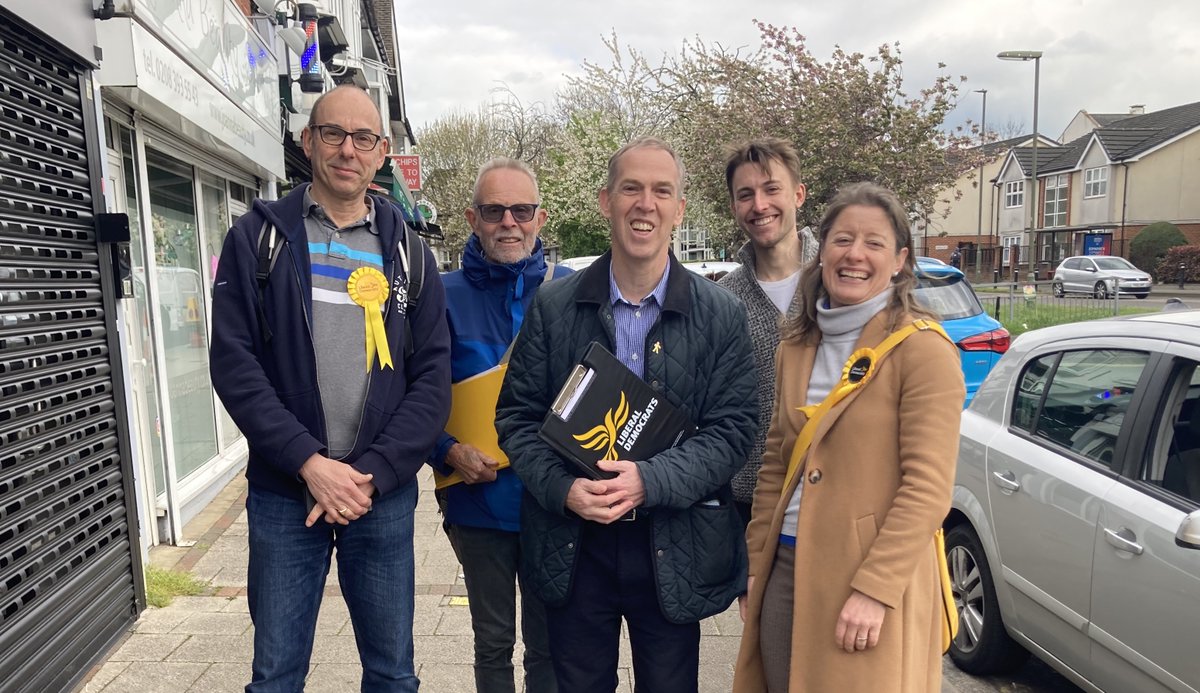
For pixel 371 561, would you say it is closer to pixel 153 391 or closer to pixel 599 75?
pixel 153 391

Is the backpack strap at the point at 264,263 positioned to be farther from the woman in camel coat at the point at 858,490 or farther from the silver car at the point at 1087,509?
the silver car at the point at 1087,509

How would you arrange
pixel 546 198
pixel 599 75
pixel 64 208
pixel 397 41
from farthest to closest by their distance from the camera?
pixel 397 41
pixel 546 198
pixel 599 75
pixel 64 208

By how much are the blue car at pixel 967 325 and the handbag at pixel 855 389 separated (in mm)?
5138

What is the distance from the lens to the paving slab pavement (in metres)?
3.46

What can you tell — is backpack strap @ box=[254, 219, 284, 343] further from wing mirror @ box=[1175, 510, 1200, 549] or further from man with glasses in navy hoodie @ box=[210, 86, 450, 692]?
wing mirror @ box=[1175, 510, 1200, 549]

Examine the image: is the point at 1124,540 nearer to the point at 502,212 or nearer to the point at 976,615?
the point at 976,615

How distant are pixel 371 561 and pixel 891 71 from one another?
49.9 ft

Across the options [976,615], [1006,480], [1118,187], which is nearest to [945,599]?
[1006,480]

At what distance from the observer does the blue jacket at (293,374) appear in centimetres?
213

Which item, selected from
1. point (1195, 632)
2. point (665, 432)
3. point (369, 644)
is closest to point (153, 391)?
point (369, 644)

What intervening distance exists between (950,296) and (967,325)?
351 millimetres

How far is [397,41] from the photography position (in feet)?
102

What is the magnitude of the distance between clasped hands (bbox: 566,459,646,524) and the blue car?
214 inches

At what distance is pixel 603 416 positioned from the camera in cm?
212
